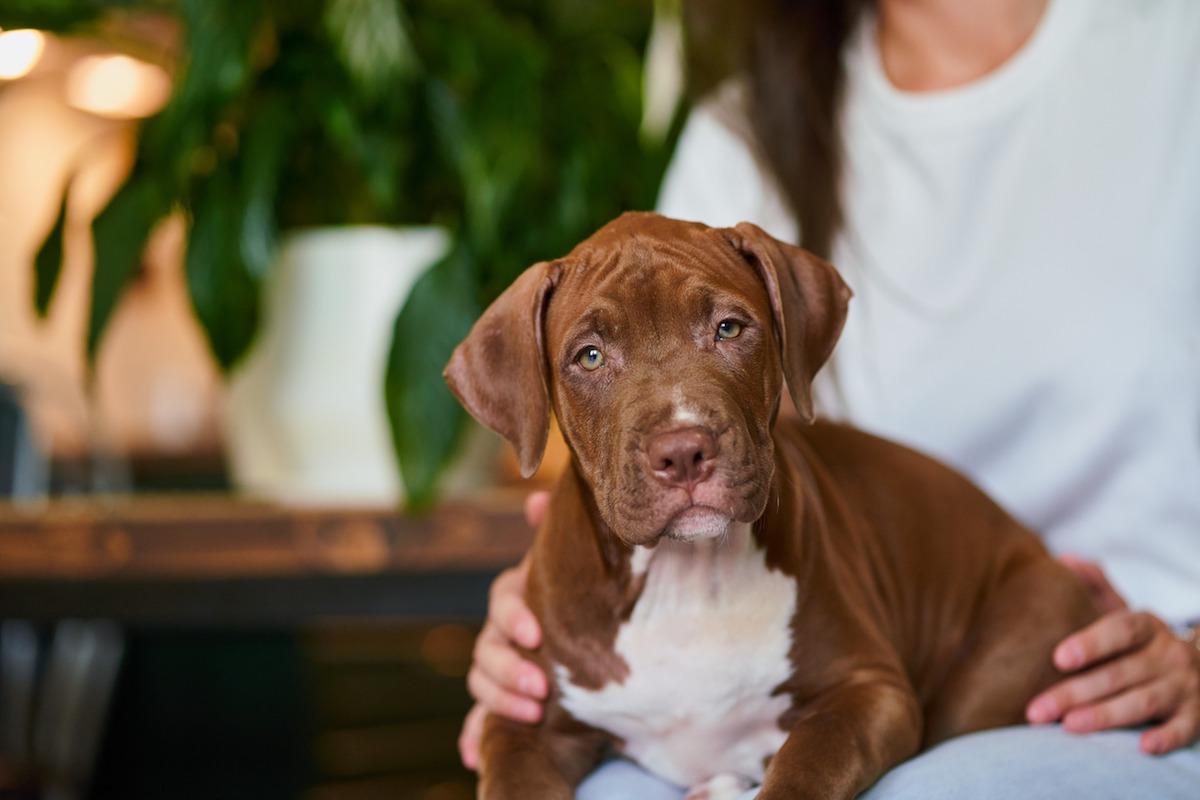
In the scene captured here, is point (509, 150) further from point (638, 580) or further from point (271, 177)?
point (638, 580)

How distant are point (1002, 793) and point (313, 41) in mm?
2251

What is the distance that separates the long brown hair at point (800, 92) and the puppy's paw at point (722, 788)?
0.90 meters

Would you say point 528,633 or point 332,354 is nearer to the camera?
point 528,633

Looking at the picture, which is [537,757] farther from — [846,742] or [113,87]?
[113,87]

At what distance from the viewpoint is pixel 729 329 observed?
1409 mm

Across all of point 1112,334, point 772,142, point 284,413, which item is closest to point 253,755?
point 284,413

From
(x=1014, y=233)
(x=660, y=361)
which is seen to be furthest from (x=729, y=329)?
(x=1014, y=233)

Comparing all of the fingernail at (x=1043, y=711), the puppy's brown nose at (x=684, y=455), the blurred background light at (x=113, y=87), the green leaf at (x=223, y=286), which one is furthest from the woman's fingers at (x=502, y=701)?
the blurred background light at (x=113, y=87)

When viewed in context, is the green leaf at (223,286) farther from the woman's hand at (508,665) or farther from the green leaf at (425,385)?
the woman's hand at (508,665)

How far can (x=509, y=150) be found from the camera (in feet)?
8.67

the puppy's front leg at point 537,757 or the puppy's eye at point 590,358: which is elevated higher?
the puppy's eye at point 590,358

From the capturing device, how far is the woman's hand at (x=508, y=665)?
5.01ft

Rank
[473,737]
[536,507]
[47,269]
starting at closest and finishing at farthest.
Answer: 1. [473,737]
2. [536,507]
3. [47,269]

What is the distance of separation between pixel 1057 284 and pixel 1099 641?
2.07 feet
